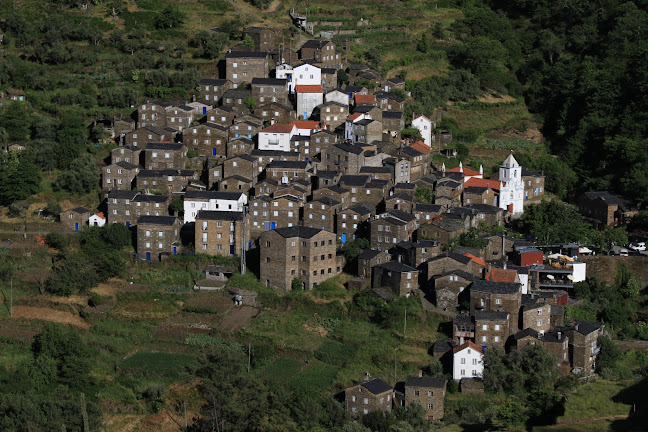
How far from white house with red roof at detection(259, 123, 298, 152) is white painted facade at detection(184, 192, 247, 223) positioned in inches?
208

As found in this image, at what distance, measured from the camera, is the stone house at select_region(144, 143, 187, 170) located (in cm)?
5894

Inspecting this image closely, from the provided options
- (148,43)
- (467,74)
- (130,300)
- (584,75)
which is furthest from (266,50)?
(130,300)

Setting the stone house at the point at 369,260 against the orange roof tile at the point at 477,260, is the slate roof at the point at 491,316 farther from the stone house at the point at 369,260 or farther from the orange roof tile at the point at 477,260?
the stone house at the point at 369,260

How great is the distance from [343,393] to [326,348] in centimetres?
290

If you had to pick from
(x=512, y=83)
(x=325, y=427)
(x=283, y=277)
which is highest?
(x=512, y=83)

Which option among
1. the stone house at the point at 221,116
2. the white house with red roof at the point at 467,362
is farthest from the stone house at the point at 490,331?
the stone house at the point at 221,116

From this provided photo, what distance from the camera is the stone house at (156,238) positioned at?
54.0m

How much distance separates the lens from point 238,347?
49219 millimetres

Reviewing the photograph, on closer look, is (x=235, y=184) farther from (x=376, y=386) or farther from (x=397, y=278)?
(x=376, y=386)

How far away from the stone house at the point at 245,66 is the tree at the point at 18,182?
1282cm

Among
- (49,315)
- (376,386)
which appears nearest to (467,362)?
(376,386)

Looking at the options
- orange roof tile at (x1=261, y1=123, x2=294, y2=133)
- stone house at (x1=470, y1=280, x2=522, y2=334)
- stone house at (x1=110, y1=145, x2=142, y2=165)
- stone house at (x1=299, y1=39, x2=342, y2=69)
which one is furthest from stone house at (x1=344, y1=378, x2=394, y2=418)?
stone house at (x1=299, y1=39, x2=342, y2=69)

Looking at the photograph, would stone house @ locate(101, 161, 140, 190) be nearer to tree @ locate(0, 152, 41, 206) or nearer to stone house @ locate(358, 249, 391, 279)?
tree @ locate(0, 152, 41, 206)

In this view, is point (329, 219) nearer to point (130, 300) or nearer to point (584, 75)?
point (130, 300)
